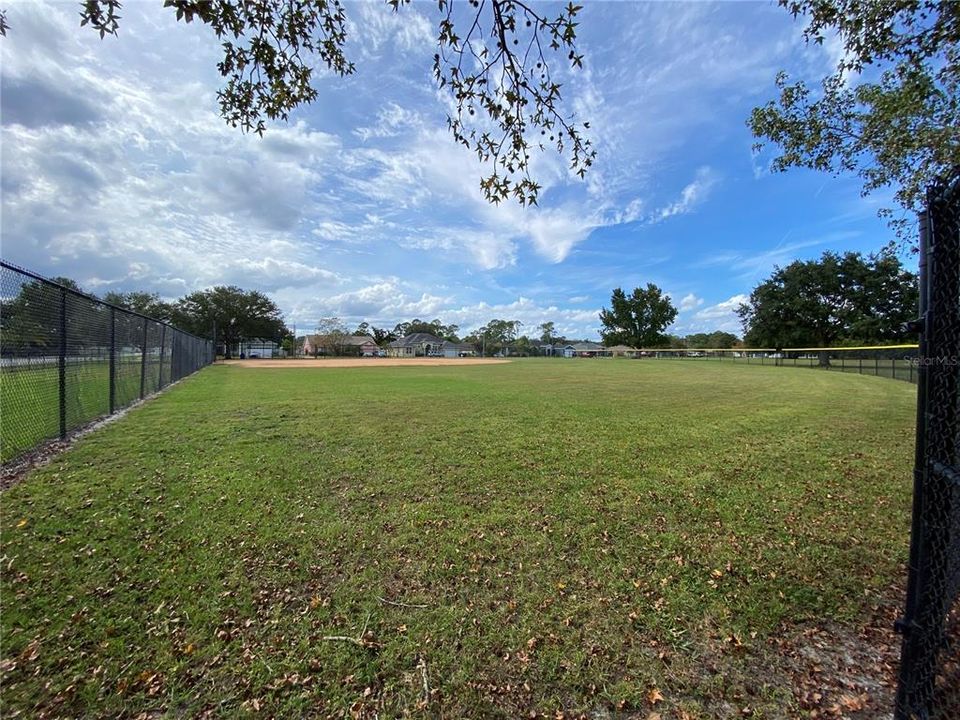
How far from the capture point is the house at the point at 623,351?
79319mm

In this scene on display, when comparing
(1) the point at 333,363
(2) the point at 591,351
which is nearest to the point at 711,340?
(2) the point at 591,351

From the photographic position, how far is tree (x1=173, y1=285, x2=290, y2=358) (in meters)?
71.0

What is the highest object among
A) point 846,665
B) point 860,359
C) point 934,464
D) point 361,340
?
point 361,340

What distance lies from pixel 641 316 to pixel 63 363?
81.1 metres

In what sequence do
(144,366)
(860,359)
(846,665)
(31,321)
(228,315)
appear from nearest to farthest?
1. (846,665)
2. (31,321)
3. (144,366)
4. (860,359)
5. (228,315)

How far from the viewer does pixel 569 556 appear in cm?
331

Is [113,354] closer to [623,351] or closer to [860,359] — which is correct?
[860,359]

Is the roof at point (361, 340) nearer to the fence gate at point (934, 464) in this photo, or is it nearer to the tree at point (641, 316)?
the tree at point (641, 316)

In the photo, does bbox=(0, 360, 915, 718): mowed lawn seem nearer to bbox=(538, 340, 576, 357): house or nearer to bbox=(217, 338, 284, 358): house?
bbox=(217, 338, 284, 358): house

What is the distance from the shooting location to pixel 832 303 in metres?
39.8

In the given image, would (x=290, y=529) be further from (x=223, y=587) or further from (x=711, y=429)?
(x=711, y=429)

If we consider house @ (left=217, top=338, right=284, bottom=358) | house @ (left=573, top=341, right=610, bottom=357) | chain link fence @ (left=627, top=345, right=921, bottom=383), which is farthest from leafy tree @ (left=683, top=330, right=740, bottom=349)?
house @ (left=217, top=338, right=284, bottom=358)

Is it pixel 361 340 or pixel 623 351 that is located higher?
pixel 361 340

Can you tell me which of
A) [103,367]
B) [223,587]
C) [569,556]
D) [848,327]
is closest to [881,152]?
[569,556]
